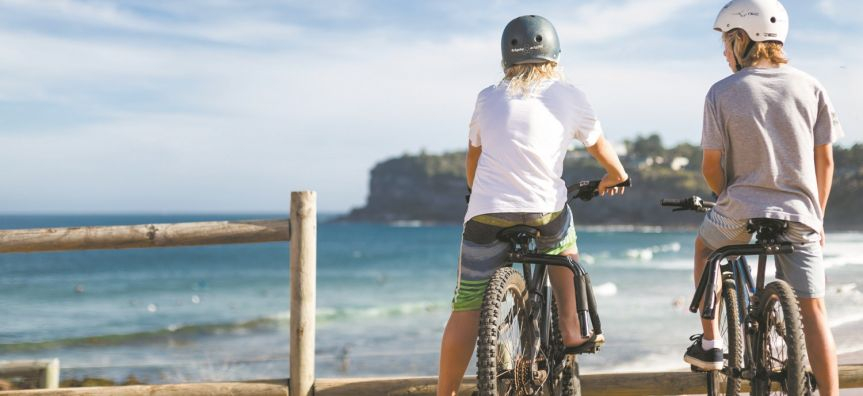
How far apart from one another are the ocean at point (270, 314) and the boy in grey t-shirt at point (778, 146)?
4.15 metres

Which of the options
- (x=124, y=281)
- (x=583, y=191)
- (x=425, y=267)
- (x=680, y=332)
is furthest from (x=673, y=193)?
(x=583, y=191)

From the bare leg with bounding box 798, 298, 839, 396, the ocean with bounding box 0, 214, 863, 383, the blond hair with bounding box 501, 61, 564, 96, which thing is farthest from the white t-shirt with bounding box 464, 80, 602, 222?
the ocean with bounding box 0, 214, 863, 383

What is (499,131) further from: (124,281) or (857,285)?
(124,281)

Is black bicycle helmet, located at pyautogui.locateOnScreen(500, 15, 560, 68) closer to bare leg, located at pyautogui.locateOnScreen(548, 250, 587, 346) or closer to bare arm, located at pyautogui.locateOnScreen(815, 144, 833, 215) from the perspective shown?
bare leg, located at pyautogui.locateOnScreen(548, 250, 587, 346)

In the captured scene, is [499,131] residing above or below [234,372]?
above

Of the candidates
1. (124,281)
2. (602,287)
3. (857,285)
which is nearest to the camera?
(857,285)

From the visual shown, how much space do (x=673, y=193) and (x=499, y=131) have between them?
233ft

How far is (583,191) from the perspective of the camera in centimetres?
330

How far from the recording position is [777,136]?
3.06 meters

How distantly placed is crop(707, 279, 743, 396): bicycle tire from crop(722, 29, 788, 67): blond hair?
0.89m

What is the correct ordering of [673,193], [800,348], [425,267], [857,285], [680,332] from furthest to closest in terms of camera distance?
[673,193] < [425,267] < [680,332] < [857,285] < [800,348]

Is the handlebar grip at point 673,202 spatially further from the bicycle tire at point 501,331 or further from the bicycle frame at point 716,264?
the bicycle tire at point 501,331

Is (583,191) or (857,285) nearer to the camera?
(583,191)

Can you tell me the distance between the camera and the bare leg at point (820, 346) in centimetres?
302
